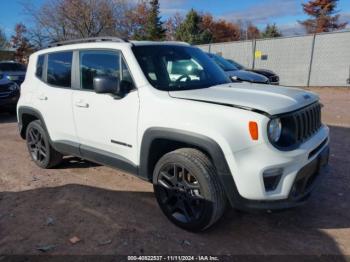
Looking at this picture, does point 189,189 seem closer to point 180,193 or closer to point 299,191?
→ point 180,193

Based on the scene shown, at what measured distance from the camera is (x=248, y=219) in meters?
3.70

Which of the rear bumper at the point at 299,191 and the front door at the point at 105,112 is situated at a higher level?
the front door at the point at 105,112

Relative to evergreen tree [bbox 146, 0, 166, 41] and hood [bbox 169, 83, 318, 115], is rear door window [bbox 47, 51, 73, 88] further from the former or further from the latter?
evergreen tree [bbox 146, 0, 166, 41]

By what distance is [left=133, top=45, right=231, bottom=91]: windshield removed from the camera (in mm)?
3727

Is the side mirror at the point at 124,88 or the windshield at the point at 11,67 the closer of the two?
the side mirror at the point at 124,88

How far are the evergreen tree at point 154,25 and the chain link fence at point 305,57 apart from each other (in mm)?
15984

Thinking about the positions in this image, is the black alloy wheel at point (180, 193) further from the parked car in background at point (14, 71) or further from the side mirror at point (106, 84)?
the parked car in background at point (14, 71)

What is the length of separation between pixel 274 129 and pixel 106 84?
1752mm

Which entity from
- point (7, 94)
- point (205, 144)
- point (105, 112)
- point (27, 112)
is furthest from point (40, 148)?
point (7, 94)

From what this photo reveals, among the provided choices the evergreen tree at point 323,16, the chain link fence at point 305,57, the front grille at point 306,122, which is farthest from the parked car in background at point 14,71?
the evergreen tree at point 323,16

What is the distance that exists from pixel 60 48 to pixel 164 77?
193 cm

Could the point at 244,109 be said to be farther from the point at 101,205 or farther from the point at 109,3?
the point at 109,3

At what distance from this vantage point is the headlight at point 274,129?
289 cm

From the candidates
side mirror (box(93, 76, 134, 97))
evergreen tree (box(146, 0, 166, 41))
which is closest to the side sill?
side mirror (box(93, 76, 134, 97))
